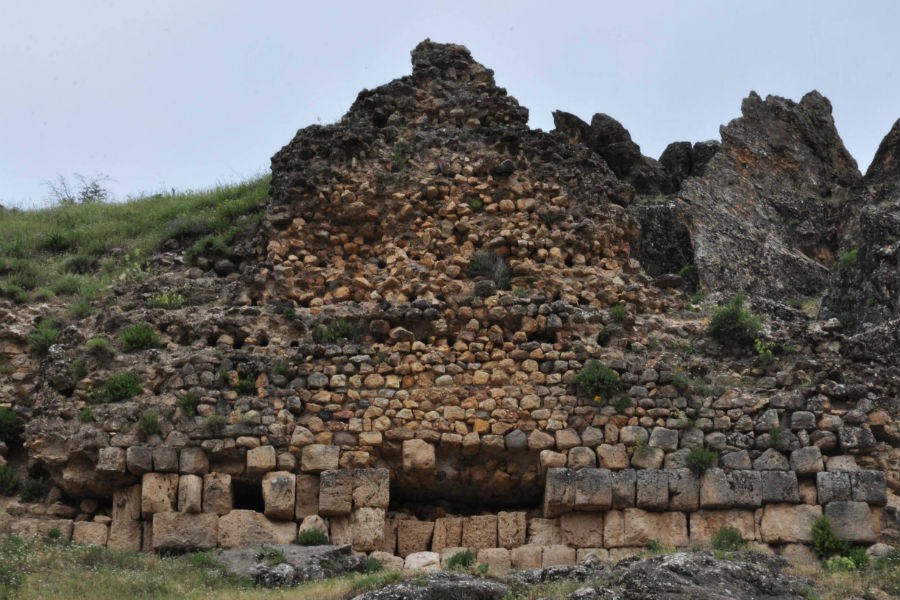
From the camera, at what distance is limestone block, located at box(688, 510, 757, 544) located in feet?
52.6

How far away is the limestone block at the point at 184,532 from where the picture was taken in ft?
51.9

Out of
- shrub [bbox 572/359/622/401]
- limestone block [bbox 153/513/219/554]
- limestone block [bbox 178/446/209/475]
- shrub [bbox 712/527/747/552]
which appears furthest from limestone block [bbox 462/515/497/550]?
limestone block [bbox 153/513/219/554]

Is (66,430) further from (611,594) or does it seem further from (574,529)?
(611,594)

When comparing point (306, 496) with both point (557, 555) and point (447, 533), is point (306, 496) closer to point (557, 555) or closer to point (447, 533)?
point (447, 533)

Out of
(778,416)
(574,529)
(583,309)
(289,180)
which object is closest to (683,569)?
(574,529)

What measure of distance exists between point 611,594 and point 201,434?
6.29 m

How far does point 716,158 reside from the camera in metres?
32.5

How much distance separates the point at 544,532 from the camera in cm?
1636

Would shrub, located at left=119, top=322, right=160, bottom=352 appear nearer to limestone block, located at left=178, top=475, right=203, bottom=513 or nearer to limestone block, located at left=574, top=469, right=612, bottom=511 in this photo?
limestone block, located at left=178, top=475, right=203, bottom=513

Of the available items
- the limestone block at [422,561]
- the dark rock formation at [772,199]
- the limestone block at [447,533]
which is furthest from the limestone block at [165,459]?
the dark rock formation at [772,199]

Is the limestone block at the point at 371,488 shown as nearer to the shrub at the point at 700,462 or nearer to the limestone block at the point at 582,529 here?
the limestone block at the point at 582,529

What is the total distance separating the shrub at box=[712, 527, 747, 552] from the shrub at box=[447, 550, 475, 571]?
9.10 ft

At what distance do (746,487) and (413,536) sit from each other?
13.1ft

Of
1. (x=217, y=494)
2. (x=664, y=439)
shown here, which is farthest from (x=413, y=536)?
(x=664, y=439)
